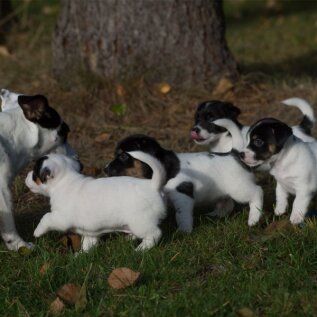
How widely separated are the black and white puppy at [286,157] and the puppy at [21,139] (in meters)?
1.63

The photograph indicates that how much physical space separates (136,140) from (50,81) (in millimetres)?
4350

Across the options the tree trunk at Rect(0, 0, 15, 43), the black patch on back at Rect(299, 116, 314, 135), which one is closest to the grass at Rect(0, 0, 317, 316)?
the black patch on back at Rect(299, 116, 314, 135)

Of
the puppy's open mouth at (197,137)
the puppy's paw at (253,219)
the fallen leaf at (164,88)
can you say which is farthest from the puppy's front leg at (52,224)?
the fallen leaf at (164,88)

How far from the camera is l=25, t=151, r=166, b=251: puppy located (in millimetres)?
5590

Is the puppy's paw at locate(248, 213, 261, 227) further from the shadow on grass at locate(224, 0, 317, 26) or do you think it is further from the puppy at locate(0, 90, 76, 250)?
the shadow on grass at locate(224, 0, 317, 26)

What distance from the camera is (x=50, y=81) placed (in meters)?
10.6

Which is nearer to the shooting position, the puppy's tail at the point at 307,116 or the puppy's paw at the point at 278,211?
the puppy's paw at the point at 278,211

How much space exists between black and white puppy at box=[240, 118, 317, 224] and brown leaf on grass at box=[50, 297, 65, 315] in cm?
219

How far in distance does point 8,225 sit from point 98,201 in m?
0.79

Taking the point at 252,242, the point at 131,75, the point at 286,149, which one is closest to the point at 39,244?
the point at 252,242

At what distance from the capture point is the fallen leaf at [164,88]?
9938mm

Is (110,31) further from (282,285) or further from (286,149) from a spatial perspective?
(282,285)

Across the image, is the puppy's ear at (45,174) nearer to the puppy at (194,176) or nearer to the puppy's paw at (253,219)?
the puppy at (194,176)

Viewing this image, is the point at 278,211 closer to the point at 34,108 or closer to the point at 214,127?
the point at 214,127
